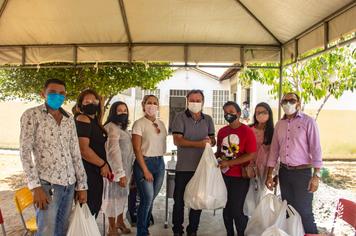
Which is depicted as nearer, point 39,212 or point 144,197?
point 39,212

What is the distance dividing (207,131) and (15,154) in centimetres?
1113

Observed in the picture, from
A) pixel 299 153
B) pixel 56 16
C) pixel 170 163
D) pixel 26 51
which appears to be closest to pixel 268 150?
pixel 299 153

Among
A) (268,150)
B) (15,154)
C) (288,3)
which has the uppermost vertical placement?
(288,3)

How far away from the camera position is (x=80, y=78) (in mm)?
8672

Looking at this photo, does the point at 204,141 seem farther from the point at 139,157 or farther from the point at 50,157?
the point at 50,157

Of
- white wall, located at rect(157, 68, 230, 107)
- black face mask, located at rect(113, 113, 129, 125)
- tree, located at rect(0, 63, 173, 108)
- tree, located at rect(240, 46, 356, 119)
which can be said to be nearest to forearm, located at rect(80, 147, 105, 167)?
black face mask, located at rect(113, 113, 129, 125)

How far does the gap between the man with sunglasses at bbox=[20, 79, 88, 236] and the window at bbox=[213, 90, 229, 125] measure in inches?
660

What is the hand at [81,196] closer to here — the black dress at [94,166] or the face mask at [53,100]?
the black dress at [94,166]

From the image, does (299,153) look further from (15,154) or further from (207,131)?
(15,154)

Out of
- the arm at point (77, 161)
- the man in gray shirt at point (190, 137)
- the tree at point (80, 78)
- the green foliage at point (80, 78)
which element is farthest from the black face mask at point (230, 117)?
the tree at point (80, 78)

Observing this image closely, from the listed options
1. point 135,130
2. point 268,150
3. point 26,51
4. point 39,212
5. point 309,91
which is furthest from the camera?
point 309,91

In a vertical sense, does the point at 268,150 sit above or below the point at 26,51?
below

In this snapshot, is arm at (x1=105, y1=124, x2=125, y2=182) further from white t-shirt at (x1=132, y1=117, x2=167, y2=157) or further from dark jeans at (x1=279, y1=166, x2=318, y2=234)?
dark jeans at (x1=279, y1=166, x2=318, y2=234)

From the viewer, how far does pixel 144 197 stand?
3.70 meters
